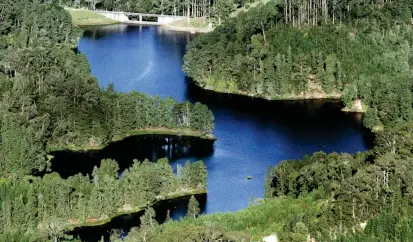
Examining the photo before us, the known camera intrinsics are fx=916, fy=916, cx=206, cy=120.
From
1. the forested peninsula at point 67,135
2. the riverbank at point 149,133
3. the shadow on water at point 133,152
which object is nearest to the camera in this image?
the forested peninsula at point 67,135

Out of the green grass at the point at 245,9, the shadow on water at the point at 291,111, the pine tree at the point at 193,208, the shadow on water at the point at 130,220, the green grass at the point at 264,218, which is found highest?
the green grass at the point at 245,9

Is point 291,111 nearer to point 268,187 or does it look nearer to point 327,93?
point 327,93

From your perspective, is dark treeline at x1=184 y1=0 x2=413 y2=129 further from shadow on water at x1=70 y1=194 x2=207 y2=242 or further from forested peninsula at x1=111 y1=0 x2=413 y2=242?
shadow on water at x1=70 y1=194 x2=207 y2=242

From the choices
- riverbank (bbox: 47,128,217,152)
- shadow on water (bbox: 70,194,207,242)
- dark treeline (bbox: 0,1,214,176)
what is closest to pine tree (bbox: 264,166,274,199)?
shadow on water (bbox: 70,194,207,242)

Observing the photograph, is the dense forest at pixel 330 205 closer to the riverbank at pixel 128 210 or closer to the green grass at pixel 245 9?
the riverbank at pixel 128 210

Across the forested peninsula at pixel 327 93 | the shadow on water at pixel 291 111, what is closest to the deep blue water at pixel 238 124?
Answer: the shadow on water at pixel 291 111

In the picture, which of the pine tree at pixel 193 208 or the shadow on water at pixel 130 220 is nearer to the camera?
the shadow on water at pixel 130 220

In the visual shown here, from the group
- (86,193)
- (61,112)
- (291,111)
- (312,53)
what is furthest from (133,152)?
(312,53)
